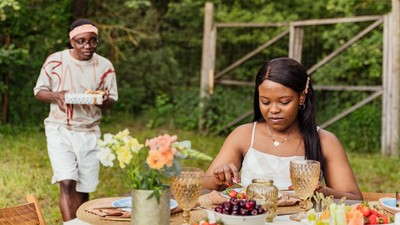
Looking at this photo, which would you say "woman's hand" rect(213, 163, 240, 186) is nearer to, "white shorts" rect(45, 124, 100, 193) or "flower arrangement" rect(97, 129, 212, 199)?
"flower arrangement" rect(97, 129, 212, 199)

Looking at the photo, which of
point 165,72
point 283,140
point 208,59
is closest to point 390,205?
point 283,140

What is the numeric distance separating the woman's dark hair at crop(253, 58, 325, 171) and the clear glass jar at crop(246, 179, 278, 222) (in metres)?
0.81

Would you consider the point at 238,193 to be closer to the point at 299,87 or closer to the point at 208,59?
the point at 299,87

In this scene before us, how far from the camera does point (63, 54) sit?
521 cm

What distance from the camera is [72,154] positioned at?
5.24m

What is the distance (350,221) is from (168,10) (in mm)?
11660

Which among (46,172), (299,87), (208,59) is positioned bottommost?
(46,172)

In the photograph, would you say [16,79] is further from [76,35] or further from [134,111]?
[76,35]

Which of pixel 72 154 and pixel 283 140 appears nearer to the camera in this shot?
pixel 283 140

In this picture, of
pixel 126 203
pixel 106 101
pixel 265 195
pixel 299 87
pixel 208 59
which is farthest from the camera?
pixel 208 59

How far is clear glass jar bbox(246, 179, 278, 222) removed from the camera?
8.52 feet

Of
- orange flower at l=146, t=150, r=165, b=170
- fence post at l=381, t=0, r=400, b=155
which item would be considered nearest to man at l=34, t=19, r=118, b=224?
orange flower at l=146, t=150, r=165, b=170

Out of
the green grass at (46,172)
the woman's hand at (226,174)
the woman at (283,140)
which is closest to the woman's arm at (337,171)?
the woman at (283,140)

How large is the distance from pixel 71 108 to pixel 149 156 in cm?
299
